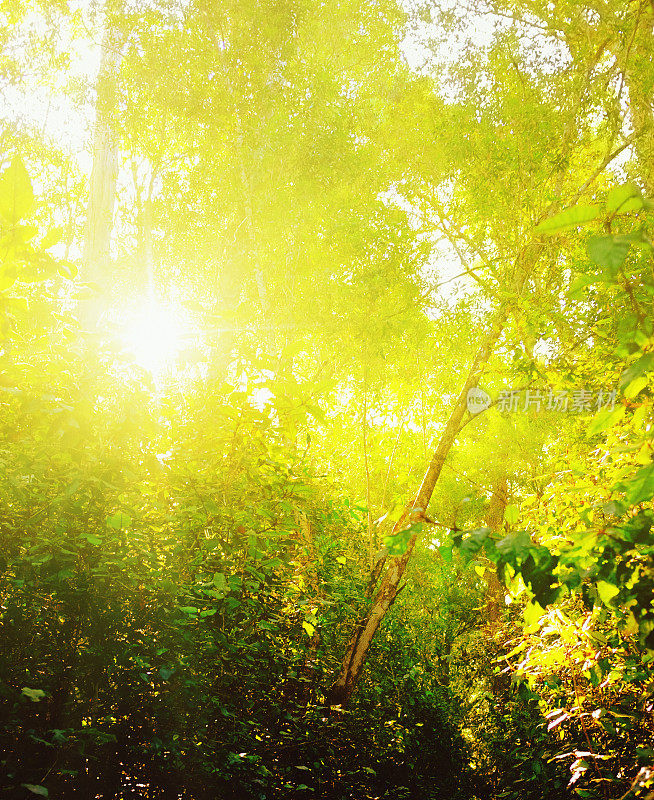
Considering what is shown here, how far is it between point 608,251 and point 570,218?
0.09 m

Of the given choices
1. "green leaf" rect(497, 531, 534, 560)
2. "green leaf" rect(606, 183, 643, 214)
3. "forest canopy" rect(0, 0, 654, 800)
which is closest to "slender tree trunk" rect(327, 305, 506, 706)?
"forest canopy" rect(0, 0, 654, 800)

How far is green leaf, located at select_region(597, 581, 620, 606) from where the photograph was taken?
1.09 m

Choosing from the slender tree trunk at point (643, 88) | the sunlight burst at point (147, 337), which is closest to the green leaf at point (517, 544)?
the sunlight burst at point (147, 337)

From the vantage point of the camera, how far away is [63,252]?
17.3 meters

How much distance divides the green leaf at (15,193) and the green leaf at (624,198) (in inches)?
45.9

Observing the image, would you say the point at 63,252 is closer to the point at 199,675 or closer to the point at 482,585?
the point at 482,585

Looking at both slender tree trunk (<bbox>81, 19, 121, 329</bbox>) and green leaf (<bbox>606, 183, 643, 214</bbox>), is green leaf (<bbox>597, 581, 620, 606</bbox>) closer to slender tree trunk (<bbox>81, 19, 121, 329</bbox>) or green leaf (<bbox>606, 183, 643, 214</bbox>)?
green leaf (<bbox>606, 183, 643, 214</bbox>)

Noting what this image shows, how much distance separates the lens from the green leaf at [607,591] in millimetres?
1088

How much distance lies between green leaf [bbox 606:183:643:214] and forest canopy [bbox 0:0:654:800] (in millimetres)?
32

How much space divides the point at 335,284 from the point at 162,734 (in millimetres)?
7622

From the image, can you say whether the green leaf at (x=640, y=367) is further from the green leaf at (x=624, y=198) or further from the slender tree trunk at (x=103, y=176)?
the slender tree trunk at (x=103, y=176)

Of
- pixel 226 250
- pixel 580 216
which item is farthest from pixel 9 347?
pixel 226 250

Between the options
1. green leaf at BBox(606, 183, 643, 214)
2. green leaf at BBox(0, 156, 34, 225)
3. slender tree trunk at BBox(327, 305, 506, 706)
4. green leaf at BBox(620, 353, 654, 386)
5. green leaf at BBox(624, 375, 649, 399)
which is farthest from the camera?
slender tree trunk at BBox(327, 305, 506, 706)

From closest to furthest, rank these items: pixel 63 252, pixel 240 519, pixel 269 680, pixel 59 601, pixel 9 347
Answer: pixel 9 347, pixel 59 601, pixel 240 519, pixel 269 680, pixel 63 252
